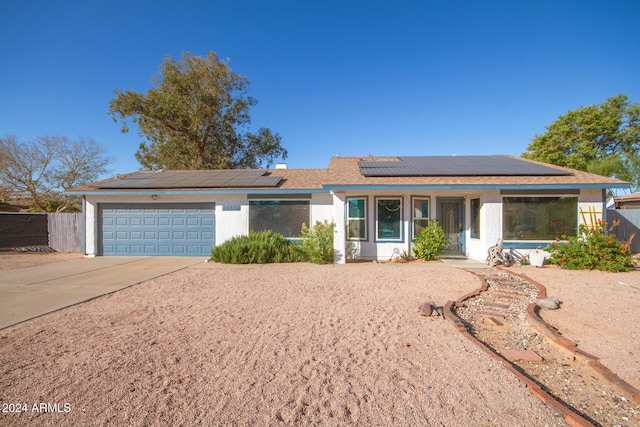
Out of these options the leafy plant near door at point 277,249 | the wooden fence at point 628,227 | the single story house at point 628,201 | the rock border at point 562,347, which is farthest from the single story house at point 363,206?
the single story house at point 628,201

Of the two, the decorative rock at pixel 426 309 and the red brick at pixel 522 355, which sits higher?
the decorative rock at pixel 426 309

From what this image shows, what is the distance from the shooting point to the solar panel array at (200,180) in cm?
1216

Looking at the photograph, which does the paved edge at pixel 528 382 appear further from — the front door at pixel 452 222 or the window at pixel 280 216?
the window at pixel 280 216

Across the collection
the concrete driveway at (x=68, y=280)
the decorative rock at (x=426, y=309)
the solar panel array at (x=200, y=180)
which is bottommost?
the concrete driveway at (x=68, y=280)

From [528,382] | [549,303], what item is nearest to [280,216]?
[549,303]

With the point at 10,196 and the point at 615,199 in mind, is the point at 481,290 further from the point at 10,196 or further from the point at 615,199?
the point at 10,196

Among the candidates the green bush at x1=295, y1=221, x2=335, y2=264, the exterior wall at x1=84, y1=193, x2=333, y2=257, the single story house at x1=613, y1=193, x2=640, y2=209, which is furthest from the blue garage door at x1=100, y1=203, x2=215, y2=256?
the single story house at x1=613, y1=193, x2=640, y2=209

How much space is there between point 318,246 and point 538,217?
7.41m

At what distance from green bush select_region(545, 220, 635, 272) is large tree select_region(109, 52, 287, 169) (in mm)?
20704

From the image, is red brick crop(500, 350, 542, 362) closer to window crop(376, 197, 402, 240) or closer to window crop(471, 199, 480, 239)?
window crop(376, 197, 402, 240)

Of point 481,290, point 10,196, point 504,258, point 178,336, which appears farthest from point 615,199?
point 10,196

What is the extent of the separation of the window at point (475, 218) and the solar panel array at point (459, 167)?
1098mm

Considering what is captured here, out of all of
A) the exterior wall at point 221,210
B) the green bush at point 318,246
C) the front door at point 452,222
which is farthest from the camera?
the exterior wall at point 221,210

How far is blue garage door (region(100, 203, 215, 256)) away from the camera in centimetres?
1227
